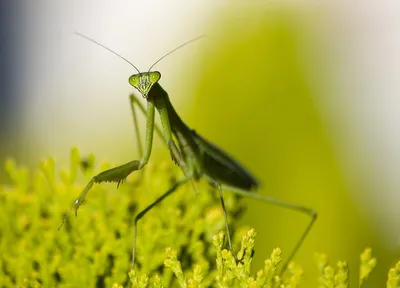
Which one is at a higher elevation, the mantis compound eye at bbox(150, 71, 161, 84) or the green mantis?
the mantis compound eye at bbox(150, 71, 161, 84)

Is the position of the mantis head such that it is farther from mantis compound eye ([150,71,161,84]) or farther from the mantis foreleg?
the mantis foreleg

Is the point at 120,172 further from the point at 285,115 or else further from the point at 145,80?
the point at 285,115

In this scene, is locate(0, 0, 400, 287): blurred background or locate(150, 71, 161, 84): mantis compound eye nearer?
locate(150, 71, 161, 84): mantis compound eye

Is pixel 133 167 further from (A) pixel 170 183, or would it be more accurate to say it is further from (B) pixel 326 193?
(B) pixel 326 193

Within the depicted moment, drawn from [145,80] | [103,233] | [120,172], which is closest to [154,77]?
[145,80]

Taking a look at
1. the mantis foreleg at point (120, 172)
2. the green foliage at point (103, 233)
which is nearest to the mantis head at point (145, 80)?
the mantis foreleg at point (120, 172)

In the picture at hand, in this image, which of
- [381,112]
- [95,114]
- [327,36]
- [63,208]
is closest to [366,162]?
[381,112]

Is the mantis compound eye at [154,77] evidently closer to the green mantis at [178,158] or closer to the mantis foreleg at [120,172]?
the green mantis at [178,158]

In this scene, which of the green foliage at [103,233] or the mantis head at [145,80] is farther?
the green foliage at [103,233]

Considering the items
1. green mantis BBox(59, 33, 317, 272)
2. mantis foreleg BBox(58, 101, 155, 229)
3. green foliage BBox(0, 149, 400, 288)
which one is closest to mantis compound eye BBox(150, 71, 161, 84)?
green mantis BBox(59, 33, 317, 272)
